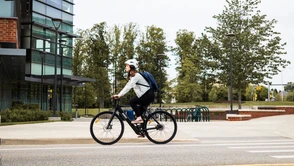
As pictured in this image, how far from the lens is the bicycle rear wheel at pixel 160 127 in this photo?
9.60 m

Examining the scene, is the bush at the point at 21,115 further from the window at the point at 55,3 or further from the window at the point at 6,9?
the window at the point at 55,3

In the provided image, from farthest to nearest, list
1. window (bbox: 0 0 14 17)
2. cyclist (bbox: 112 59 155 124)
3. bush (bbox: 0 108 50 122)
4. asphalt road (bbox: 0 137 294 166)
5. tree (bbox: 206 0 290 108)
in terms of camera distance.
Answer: tree (bbox: 206 0 290 108)
bush (bbox: 0 108 50 122)
window (bbox: 0 0 14 17)
cyclist (bbox: 112 59 155 124)
asphalt road (bbox: 0 137 294 166)

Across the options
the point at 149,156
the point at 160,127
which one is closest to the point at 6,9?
the point at 160,127

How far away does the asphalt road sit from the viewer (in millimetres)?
6863

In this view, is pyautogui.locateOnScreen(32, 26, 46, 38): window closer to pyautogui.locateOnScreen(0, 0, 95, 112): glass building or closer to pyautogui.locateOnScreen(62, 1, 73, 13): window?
pyautogui.locateOnScreen(0, 0, 95, 112): glass building

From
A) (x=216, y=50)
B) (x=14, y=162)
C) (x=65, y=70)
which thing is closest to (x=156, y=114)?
(x=14, y=162)

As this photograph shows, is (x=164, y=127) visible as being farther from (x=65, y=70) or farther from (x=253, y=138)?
(x=65, y=70)

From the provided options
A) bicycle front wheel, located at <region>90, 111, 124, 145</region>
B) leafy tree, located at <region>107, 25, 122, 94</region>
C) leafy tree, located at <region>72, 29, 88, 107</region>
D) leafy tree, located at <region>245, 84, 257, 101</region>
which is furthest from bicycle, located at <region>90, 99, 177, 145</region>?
leafy tree, located at <region>245, 84, 257, 101</region>

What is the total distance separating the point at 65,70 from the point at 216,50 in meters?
18.9

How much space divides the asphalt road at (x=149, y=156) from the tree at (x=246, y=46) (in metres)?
30.6

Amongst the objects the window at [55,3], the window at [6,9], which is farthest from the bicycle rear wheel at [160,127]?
the window at [55,3]

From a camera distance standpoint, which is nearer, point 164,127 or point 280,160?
point 280,160

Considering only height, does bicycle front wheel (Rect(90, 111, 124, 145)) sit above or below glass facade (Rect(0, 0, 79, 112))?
below

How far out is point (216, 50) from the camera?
39.2m
